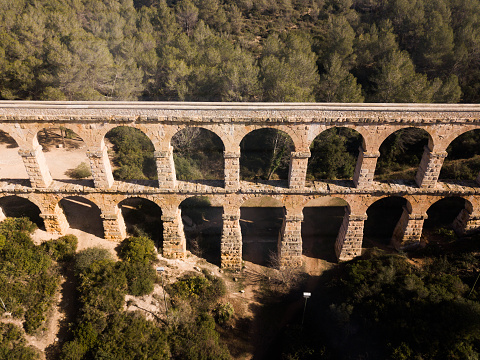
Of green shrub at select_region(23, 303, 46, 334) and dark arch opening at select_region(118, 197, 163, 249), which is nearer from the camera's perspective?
green shrub at select_region(23, 303, 46, 334)

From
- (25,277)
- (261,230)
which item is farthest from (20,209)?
(261,230)

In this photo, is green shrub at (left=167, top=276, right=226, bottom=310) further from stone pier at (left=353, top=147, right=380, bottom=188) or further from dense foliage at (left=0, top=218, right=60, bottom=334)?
stone pier at (left=353, top=147, right=380, bottom=188)

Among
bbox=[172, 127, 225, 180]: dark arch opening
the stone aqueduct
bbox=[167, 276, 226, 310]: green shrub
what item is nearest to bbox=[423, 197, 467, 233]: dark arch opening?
the stone aqueduct

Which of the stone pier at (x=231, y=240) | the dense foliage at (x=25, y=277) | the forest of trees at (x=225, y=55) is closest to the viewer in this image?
the dense foliage at (x=25, y=277)

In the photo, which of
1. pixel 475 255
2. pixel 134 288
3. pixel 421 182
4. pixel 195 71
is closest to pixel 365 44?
pixel 195 71

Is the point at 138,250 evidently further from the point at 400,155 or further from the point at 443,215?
the point at 400,155

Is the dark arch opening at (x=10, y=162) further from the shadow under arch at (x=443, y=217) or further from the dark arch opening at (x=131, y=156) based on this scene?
the shadow under arch at (x=443, y=217)

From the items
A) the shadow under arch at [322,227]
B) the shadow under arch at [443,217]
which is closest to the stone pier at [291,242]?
the shadow under arch at [322,227]
